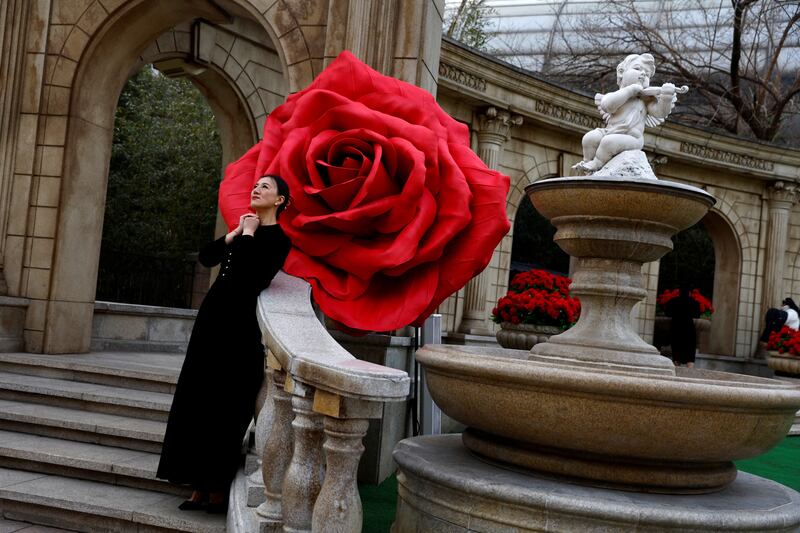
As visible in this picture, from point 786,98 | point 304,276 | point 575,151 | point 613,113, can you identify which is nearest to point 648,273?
point 575,151

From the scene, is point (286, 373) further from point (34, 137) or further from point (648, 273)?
point (648, 273)

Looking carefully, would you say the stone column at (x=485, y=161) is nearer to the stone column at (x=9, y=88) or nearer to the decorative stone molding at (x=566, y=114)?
the decorative stone molding at (x=566, y=114)

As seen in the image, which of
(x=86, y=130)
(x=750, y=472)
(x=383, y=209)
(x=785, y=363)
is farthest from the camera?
(x=785, y=363)

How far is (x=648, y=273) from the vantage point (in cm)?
1551

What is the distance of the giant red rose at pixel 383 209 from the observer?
2475 mm

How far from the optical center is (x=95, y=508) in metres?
3.93

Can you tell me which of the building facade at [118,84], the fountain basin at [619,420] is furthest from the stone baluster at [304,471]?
the building facade at [118,84]

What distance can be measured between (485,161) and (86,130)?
22.2ft

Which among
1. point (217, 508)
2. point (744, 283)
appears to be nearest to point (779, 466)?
point (217, 508)

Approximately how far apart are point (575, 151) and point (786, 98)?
8.17m

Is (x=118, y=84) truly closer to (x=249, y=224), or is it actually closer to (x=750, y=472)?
(x=249, y=224)

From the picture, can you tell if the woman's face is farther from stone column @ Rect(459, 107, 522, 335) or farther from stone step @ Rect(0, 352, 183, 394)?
stone column @ Rect(459, 107, 522, 335)

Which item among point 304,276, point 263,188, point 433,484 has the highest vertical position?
point 263,188

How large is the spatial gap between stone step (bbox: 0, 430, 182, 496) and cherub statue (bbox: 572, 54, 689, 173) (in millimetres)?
2997
